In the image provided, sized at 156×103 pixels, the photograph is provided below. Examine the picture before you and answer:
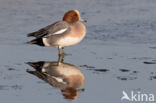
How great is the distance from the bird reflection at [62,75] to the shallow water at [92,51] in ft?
0.23

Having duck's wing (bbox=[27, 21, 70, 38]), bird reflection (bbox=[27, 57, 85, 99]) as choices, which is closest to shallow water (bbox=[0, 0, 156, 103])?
bird reflection (bbox=[27, 57, 85, 99])

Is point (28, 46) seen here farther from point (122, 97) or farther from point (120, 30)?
point (122, 97)

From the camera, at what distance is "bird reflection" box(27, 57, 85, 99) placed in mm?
6027

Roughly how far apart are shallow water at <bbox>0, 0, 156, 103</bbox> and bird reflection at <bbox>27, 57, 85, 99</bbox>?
71 millimetres

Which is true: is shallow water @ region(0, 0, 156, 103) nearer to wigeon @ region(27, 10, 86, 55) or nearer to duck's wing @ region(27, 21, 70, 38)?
wigeon @ region(27, 10, 86, 55)

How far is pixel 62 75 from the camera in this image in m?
6.68

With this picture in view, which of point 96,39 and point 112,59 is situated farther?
point 96,39

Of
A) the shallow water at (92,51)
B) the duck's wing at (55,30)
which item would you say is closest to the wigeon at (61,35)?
the duck's wing at (55,30)

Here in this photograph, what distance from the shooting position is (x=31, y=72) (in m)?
6.84

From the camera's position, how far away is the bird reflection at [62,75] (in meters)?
6.03

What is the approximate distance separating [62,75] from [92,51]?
144cm

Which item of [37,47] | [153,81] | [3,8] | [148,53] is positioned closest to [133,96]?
[153,81]

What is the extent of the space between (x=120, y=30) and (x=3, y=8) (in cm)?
298

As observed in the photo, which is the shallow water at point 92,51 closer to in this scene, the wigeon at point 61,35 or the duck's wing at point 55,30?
the wigeon at point 61,35
